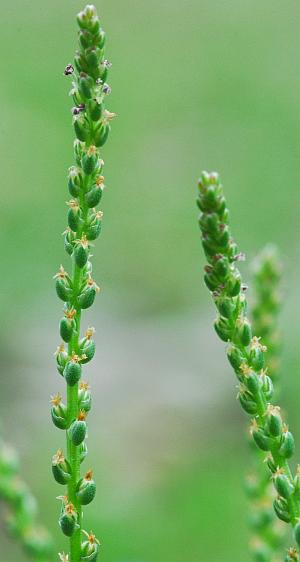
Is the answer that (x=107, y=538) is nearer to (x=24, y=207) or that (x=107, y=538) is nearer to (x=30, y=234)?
(x=30, y=234)

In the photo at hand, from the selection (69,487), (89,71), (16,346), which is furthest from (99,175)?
(16,346)

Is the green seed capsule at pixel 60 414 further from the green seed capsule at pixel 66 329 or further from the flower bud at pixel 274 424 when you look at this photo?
the flower bud at pixel 274 424

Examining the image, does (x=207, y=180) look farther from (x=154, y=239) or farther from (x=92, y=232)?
(x=154, y=239)

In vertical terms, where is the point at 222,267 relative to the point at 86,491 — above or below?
above

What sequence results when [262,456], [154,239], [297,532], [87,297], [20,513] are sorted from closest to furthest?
[297,532], [87,297], [20,513], [262,456], [154,239]

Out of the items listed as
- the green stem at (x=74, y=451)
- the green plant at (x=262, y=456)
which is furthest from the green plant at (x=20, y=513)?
the green stem at (x=74, y=451)

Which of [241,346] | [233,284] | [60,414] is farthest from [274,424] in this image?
[60,414]

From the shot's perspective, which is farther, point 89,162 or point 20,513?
point 20,513
